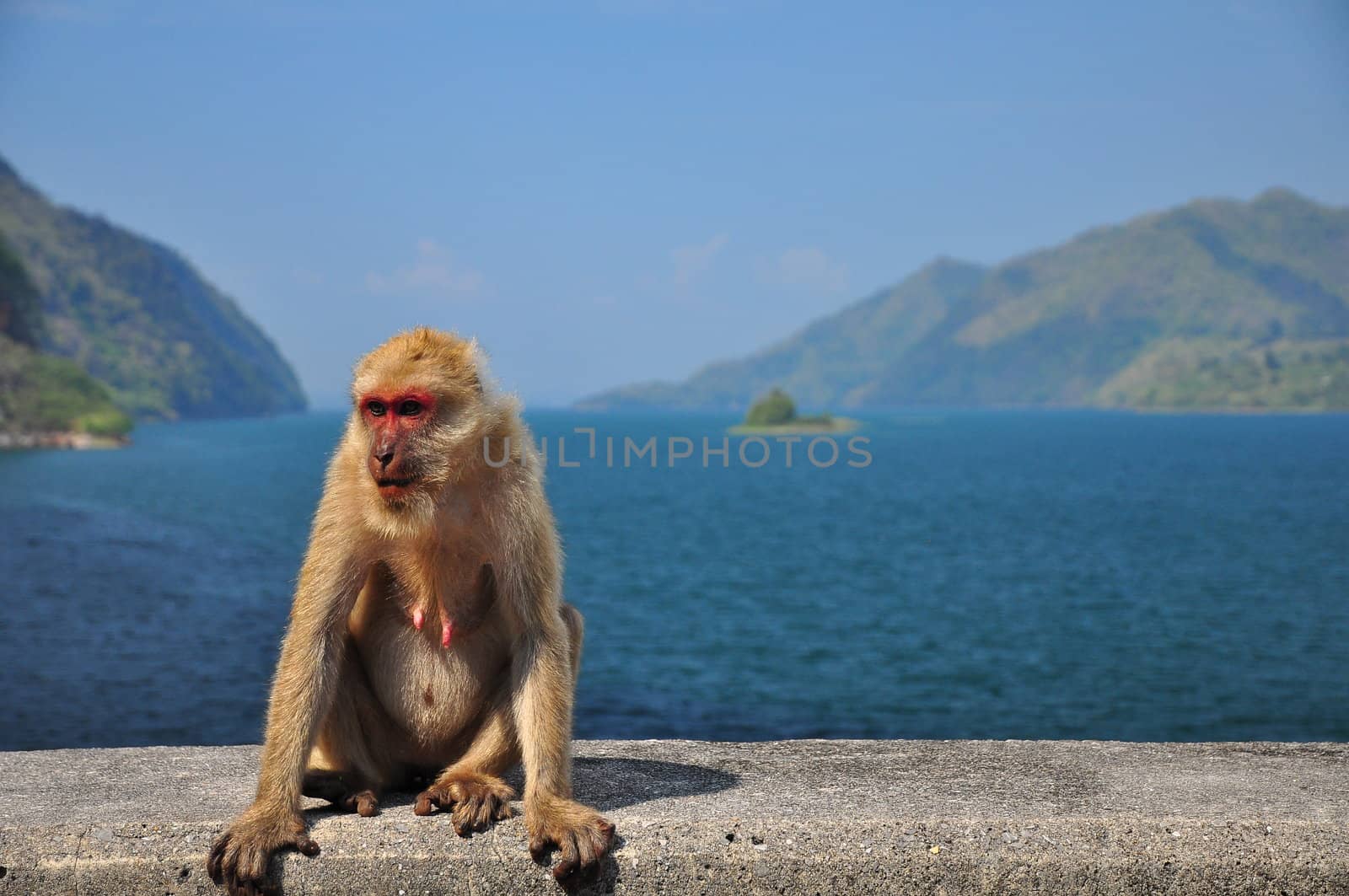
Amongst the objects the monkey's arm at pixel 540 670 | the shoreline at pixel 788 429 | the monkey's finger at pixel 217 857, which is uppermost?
the shoreline at pixel 788 429

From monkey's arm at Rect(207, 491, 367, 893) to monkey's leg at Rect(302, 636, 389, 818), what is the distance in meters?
0.17

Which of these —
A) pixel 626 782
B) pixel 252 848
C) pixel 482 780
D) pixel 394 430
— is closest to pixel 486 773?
pixel 482 780

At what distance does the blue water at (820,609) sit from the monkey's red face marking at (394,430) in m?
2.52

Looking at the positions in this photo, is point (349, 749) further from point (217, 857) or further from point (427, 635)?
point (217, 857)

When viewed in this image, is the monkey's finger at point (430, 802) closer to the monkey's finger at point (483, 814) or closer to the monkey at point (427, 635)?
the monkey at point (427, 635)

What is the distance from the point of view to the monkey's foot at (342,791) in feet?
14.5

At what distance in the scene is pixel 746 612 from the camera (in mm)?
46656

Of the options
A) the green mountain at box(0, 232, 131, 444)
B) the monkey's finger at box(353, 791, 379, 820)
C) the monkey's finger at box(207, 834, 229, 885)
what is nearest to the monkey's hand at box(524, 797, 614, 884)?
the monkey's finger at box(353, 791, 379, 820)

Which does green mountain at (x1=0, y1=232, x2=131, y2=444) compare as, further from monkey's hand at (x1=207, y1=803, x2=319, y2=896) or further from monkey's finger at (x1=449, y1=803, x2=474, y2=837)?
monkey's finger at (x1=449, y1=803, x2=474, y2=837)

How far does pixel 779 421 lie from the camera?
171625mm

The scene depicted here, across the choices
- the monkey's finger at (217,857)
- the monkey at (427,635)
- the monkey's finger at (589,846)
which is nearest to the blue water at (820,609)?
the monkey at (427,635)

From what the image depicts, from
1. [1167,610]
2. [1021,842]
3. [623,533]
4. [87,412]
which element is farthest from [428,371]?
[87,412]

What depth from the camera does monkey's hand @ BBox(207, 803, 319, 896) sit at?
4.05 metres

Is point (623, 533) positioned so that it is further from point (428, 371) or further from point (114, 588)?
point (428, 371)
